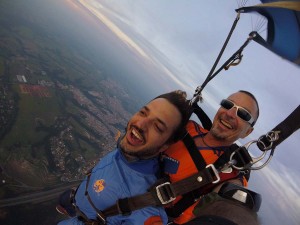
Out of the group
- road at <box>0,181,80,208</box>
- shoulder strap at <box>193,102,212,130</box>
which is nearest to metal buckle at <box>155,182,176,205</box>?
shoulder strap at <box>193,102,212,130</box>

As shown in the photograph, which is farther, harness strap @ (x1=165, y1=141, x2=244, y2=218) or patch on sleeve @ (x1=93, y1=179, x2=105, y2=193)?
patch on sleeve @ (x1=93, y1=179, x2=105, y2=193)

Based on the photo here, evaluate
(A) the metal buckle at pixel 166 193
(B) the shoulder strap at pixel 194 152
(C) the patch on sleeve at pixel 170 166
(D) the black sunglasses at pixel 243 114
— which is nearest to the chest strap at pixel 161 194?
(A) the metal buckle at pixel 166 193

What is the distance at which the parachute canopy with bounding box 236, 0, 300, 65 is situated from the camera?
2.48 metres

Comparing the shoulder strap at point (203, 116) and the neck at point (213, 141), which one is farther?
the shoulder strap at point (203, 116)

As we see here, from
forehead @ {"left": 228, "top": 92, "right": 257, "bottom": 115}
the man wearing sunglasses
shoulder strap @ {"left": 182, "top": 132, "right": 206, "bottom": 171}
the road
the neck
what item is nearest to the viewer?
the man wearing sunglasses

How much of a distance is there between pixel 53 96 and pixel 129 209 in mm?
89136

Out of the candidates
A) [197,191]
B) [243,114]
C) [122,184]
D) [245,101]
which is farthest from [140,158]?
[245,101]

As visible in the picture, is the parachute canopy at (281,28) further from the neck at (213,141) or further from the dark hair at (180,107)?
the neck at (213,141)

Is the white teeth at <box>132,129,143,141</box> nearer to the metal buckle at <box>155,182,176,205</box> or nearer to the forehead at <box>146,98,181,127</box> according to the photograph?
the forehead at <box>146,98,181,127</box>

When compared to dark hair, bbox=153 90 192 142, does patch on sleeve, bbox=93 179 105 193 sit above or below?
below

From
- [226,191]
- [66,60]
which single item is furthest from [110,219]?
[66,60]

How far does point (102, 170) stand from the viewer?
3.13 meters

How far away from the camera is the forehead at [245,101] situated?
11.8ft

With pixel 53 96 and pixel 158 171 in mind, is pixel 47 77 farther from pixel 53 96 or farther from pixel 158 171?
pixel 158 171
